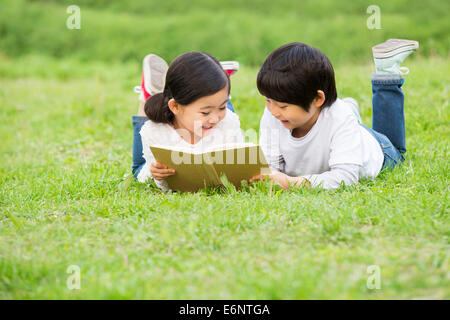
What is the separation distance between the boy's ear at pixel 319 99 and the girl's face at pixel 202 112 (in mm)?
551

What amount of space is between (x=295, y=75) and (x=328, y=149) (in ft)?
1.81

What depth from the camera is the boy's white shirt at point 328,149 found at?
3281mm

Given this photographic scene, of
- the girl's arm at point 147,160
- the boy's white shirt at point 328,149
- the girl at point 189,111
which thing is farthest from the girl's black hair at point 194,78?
the boy's white shirt at point 328,149

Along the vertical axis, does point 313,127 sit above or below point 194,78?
below

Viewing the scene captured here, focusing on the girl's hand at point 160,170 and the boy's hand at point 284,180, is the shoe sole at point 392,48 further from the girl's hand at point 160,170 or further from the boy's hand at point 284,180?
the girl's hand at point 160,170

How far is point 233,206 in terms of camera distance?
2.94 m

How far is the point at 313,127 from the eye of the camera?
3.39 metres

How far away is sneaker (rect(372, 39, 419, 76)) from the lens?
3.75m

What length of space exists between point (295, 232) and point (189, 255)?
53cm

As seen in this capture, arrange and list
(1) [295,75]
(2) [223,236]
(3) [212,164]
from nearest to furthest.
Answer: (2) [223,236]
(3) [212,164]
(1) [295,75]

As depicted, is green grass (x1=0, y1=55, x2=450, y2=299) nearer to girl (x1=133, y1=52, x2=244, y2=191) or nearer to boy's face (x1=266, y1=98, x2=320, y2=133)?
A: girl (x1=133, y1=52, x2=244, y2=191)

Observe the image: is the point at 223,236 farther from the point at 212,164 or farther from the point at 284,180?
the point at 284,180

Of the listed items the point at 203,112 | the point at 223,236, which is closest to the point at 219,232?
the point at 223,236
